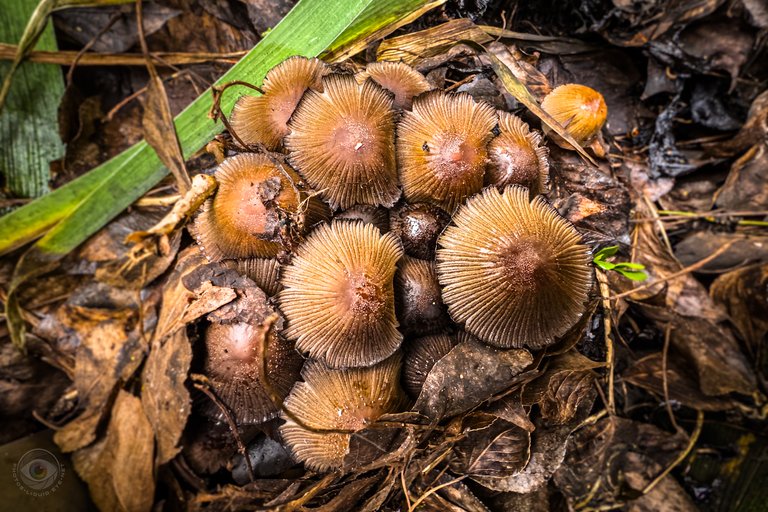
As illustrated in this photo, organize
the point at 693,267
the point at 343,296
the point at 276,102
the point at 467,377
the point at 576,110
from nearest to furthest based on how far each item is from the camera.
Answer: the point at 343,296 → the point at 467,377 → the point at 276,102 → the point at 576,110 → the point at 693,267

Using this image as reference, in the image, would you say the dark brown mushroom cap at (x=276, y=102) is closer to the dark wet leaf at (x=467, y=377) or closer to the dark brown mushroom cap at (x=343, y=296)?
the dark brown mushroom cap at (x=343, y=296)

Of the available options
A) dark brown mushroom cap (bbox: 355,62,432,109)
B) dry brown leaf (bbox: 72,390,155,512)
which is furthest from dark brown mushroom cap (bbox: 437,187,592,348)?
dry brown leaf (bbox: 72,390,155,512)

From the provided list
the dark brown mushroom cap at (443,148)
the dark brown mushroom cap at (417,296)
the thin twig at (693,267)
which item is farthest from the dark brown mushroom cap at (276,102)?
the thin twig at (693,267)

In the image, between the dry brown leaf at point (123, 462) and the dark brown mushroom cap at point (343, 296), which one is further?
the dry brown leaf at point (123, 462)

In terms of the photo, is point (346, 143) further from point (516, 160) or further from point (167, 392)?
point (167, 392)

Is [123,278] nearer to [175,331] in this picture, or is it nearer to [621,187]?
[175,331]

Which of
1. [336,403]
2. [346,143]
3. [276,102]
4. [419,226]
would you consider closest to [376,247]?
[419,226]
